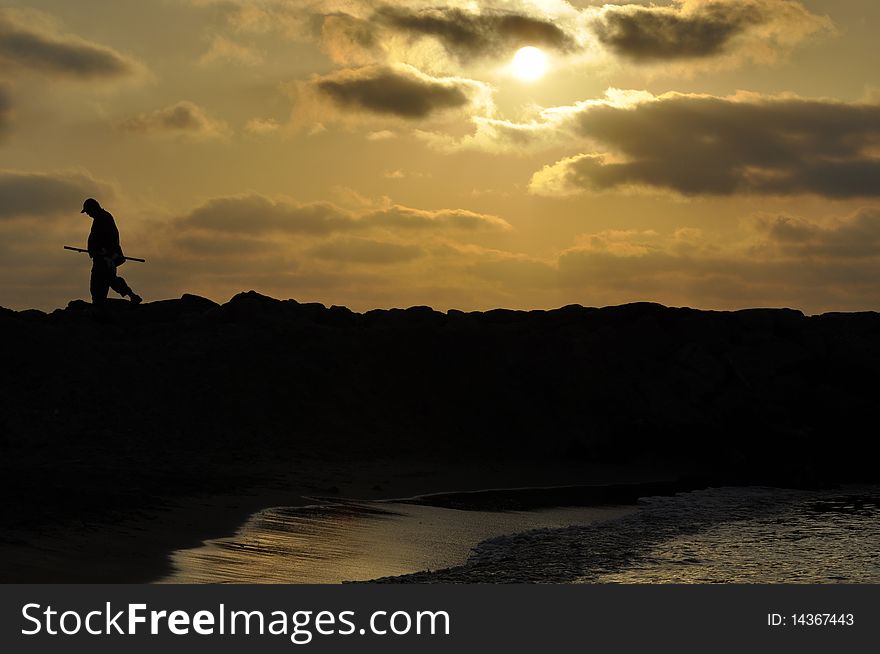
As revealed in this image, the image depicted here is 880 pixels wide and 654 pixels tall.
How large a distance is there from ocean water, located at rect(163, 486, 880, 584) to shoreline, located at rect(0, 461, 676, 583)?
481mm

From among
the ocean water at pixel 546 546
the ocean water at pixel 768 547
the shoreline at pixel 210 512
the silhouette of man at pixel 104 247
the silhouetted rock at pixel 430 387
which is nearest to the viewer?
the shoreline at pixel 210 512

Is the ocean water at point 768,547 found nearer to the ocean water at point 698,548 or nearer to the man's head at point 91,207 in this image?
the ocean water at point 698,548

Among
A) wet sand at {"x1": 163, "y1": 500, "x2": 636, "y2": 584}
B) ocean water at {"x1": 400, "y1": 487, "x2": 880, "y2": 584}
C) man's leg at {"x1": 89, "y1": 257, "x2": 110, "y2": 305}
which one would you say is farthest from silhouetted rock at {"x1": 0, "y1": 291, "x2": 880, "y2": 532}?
ocean water at {"x1": 400, "y1": 487, "x2": 880, "y2": 584}

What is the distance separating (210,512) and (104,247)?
10723mm

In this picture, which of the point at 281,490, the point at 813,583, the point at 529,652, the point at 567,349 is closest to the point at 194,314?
the point at 567,349

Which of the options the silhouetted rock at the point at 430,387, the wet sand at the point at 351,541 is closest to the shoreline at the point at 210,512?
the wet sand at the point at 351,541

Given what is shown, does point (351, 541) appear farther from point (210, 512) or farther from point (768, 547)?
point (768, 547)

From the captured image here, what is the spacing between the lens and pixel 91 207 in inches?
973

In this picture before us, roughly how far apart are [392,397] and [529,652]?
1830cm

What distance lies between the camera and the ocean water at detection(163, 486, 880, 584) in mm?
12492

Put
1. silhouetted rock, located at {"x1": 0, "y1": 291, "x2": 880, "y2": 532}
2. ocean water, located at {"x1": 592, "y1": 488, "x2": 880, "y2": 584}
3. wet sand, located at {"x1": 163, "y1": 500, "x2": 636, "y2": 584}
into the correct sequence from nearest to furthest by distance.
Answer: wet sand, located at {"x1": 163, "y1": 500, "x2": 636, "y2": 584}
ocean water, located at {"x1": 592, "y1": 488, "x2": 880, "y2": 584}
silhouetted rock, located at {"x1": 0, "y1": 291, "x2": 880, "y2": 532}

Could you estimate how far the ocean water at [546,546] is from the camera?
12492 mm

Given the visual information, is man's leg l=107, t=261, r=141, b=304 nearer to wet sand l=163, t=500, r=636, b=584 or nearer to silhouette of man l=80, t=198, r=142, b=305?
silhouette of man l=80, t=198, r=142, b=305

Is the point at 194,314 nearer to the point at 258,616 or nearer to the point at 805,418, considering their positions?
the point at 805,418
